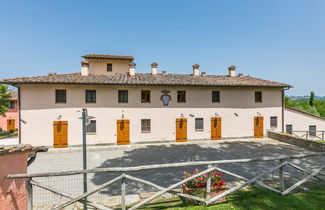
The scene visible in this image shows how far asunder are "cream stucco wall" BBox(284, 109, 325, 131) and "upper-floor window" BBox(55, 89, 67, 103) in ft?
75.2

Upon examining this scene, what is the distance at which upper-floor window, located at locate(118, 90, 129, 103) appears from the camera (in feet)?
45.6

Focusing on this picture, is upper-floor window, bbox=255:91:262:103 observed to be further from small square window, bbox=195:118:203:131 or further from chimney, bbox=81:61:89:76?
chimney, bbox=81:61:89:76

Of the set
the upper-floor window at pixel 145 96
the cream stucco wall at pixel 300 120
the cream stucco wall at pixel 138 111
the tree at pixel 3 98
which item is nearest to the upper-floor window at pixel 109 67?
the cream stucco wall at pixel 138 111

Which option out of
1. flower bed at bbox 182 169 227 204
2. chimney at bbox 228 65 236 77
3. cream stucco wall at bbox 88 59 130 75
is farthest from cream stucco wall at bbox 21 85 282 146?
flower bed at bbox 182 169 227 204

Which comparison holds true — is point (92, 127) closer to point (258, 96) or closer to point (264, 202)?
point (264, 202)

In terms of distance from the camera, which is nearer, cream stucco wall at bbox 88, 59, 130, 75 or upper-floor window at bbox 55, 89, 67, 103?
upper-floor window at bbox 55, 89, 67, 103

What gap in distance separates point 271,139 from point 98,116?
17428mm

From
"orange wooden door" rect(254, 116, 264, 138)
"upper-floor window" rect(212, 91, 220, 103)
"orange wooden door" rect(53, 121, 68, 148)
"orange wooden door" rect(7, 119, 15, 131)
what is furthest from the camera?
"orange wooden door" rect(7, 119, 15, 131)

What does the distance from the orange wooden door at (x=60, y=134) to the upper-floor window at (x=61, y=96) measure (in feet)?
6.22

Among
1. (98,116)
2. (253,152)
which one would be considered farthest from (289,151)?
(98,116)

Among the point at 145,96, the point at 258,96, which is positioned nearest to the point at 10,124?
the point at 145,96

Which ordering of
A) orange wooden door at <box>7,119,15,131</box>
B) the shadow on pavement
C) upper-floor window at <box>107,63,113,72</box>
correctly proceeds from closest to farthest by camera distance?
the shadow on pavement
upper-floor window at <box>107,63,113,72</box>
orange wooden door at <box>7,119,15,131</box>

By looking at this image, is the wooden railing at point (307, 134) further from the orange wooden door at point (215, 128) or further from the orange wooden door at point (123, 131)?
the orange wooden door at point (123, 131)

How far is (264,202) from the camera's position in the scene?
425cm
